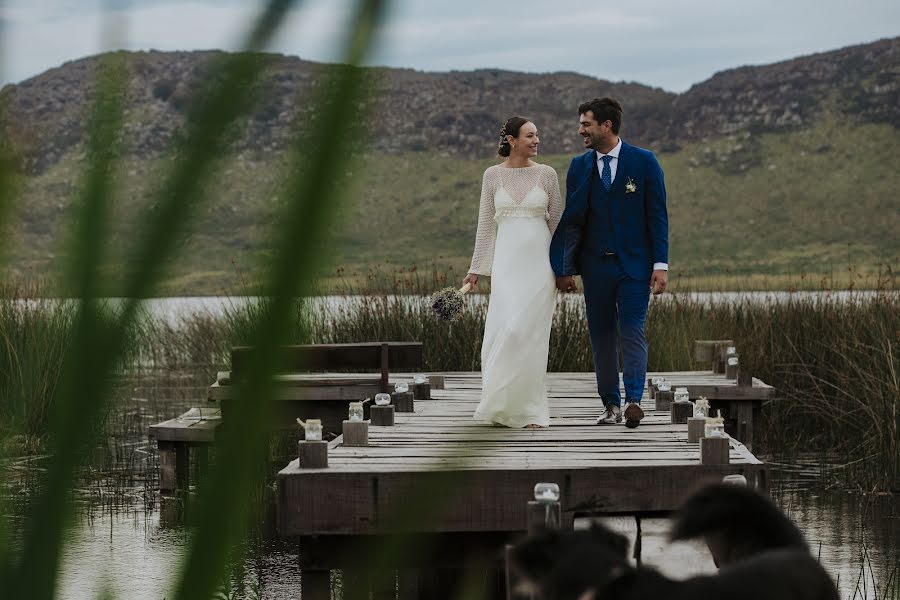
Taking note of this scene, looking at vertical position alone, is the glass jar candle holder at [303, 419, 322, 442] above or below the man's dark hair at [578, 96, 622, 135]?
below

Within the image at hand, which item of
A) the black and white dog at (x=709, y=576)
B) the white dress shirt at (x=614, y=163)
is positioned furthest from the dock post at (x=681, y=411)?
the black and white dog at (x=709, y=576)

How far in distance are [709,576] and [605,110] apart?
529cm

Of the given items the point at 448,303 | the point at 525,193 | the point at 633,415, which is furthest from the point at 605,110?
the point at 633,415

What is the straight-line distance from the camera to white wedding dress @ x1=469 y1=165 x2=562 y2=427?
708 cm

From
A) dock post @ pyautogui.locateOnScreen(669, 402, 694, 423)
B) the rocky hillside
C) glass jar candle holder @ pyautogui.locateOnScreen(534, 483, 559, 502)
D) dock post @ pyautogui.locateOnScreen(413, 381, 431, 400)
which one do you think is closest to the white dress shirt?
dock post @ pyautogui.locateOnScreen(669, 402, 694, 423)

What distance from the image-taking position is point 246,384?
1.36 ft

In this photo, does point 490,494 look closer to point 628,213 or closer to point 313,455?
point 313,455

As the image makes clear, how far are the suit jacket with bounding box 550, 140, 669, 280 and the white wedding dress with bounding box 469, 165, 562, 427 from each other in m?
0.17

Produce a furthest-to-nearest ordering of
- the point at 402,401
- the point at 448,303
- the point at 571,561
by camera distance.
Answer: the point at 402,401
the point at 448,303
the point at 571,561

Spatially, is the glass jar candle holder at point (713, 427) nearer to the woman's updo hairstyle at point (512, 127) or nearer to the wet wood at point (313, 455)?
the wet wood at point (313, 455)

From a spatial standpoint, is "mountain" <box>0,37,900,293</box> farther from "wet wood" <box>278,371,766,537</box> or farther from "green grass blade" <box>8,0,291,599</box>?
"green grass blade" <box>8,0,291,599</box>

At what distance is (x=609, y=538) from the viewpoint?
195cm

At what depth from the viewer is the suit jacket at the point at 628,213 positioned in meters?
7.03

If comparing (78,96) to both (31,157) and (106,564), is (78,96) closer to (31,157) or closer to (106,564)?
(31,157)
